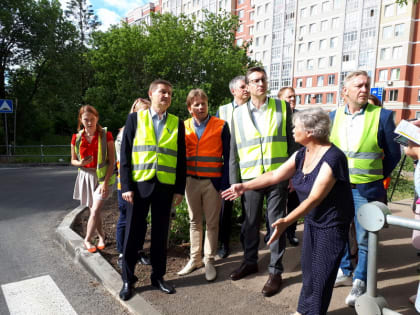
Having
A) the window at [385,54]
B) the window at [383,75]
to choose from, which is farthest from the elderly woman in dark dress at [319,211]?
the window at [385,54]

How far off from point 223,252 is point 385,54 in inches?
1957

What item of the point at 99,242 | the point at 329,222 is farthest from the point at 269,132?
the point at 99,242

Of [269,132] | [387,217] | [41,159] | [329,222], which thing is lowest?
[41,159]

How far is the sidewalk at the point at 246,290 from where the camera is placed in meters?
3.18

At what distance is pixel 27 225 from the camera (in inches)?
244

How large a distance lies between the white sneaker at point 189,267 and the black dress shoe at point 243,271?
47cm

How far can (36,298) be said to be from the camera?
3.56 meters

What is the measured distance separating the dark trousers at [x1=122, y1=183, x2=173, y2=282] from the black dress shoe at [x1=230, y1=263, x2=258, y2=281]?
0.80 m

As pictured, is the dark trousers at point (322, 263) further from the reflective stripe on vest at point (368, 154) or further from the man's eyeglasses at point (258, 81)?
the man's eyeglasses at point (258, 81)

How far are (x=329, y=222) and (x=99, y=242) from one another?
3.55 metres

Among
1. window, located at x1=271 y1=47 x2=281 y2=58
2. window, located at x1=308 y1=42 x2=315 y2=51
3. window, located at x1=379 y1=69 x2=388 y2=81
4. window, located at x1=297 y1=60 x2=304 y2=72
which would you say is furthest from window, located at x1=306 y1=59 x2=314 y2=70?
window, located at x1=379 y1=69 x2=388 y2=81

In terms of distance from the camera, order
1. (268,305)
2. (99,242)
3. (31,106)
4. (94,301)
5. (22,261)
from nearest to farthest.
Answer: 1. (268,305)
2. (94,301)
3. (22,261)
4. (99,242)
5. (31,106)

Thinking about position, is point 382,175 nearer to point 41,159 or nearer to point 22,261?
point 22,261

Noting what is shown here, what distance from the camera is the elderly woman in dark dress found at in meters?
2.44
